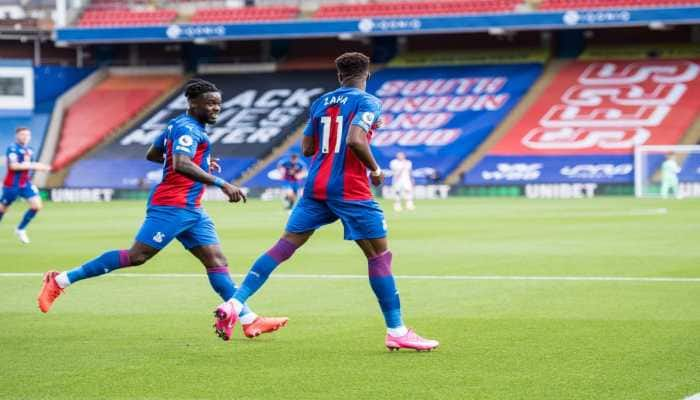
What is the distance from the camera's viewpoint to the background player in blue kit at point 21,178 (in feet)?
75.0

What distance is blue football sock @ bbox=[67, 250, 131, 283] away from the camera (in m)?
10.1

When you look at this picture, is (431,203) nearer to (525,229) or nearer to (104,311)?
(525,229)

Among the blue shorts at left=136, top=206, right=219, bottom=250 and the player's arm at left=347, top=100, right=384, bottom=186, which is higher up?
the player's arm at left=347, top=100, right=384, bottom=186

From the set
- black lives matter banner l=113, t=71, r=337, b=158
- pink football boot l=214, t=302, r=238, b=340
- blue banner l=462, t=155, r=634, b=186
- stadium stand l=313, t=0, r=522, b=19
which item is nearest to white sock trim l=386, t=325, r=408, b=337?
pink football boot l=214, t=302, r=238, b=340

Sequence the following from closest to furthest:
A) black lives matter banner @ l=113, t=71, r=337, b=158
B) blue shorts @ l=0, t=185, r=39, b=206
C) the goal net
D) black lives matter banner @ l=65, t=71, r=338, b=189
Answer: blue shorts @ l=0, t=185, r=39, b=206, the goal net, black lives matter banner @ l=65, t=71, r=338, b=189, black lives matter banner @ l=113, t=71, r=337, b=158

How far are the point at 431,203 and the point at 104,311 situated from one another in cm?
2984

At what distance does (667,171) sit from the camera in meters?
42.2

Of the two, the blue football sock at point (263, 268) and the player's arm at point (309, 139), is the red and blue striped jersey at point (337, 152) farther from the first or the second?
the blue football sock at point (263, 268)

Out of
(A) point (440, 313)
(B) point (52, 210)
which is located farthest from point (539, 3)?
(A) point (440, 313)

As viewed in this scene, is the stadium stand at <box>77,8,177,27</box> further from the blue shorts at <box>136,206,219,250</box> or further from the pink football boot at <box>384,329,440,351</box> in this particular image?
the pink football boot at <box>384,329,440,351</box>

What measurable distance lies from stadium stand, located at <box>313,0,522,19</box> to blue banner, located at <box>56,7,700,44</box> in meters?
1.42

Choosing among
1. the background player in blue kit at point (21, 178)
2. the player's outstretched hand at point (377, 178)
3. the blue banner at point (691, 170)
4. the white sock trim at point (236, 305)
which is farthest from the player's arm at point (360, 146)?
the blue banner at point (691, 170)

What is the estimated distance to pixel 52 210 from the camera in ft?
129

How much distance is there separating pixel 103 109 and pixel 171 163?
4758 centimetres
